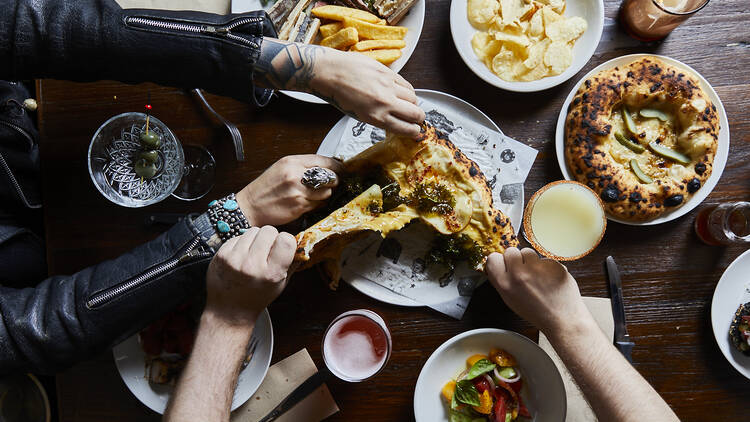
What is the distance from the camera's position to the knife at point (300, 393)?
2141 millimetres

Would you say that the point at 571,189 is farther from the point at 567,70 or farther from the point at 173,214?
the point at 173,214

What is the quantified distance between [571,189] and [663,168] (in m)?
0.48

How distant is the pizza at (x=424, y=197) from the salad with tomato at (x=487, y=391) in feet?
1.33

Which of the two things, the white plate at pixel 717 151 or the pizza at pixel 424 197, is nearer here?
the pizza at pixel 424 197

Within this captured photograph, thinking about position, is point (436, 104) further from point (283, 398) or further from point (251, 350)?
point (283, 398)

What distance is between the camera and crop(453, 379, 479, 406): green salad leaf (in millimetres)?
2041

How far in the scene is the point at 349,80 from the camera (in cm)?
194

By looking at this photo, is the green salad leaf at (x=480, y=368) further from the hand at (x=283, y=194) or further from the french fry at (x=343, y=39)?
the french fry at (x=343, y=39)

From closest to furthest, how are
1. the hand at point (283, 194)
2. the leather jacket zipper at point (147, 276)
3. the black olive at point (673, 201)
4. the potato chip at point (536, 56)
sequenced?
the leather jacket zipper at point (147, 276), the hand at point (283, 194), the black olive at point (673, 201), the potato chip at point (536, 56)

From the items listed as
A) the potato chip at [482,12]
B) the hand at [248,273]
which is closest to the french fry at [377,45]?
the potato chip at [482,12]

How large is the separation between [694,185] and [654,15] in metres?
0.75

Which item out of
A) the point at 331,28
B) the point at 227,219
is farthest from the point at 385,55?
the point at 227,219

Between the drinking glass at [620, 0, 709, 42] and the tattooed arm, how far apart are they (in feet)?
3.66

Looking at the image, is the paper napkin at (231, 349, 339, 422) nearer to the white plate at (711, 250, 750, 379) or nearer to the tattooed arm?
the tattooed arm
